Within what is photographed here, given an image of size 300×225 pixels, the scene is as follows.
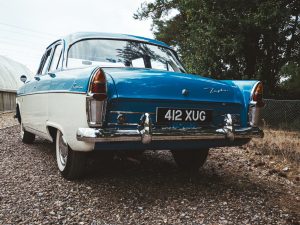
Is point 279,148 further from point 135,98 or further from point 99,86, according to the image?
point 99,86

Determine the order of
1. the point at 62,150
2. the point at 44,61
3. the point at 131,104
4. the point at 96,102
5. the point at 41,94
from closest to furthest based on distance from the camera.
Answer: the point at 96,102 → the point at 131,104 → the point at 62,150 → the point at 41,94 → the point at 44,61

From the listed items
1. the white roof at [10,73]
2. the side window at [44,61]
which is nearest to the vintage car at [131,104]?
the side window at [44,61]

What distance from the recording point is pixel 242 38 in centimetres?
1197

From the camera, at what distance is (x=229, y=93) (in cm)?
327

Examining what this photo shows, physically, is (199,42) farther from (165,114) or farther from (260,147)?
(165,114)

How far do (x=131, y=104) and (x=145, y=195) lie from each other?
95 cm

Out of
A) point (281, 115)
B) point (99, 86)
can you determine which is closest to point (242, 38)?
point (281, 115)

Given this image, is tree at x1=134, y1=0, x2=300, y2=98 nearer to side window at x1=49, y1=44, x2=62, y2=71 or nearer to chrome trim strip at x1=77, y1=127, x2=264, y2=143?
side window at x1=49, y1=44, x2=62, y2=71

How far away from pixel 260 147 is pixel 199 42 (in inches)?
292

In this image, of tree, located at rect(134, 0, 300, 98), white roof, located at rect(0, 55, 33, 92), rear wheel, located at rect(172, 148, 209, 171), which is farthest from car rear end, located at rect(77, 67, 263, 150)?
white roof, located at rect(0, 55, 33, 92)

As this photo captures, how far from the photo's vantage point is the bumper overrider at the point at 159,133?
2596 millimetres

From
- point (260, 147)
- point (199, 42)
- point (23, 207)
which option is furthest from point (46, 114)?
point (199, 42)

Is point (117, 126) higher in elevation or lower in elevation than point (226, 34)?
lower

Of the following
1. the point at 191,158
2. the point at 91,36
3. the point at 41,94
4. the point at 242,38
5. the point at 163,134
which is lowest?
the point at 191,158
